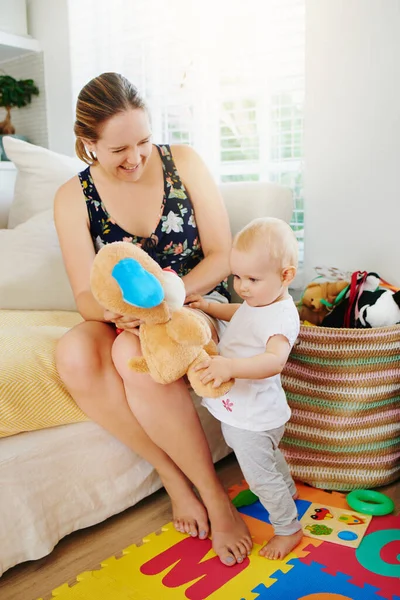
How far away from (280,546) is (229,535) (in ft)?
0.36

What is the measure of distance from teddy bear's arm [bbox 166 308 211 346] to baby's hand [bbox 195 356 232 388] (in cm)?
5

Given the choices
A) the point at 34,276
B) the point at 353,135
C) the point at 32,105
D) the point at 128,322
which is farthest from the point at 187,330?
the point at 32,105

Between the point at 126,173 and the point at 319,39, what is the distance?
994 millimetres

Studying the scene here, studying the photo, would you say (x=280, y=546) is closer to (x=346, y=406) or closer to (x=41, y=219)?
(x=346, y=406)

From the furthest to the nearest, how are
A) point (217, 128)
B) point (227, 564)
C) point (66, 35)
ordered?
point (66, 35) < point (217, 128) < point (227, 564)

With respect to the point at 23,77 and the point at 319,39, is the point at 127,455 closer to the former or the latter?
the point at 319,39

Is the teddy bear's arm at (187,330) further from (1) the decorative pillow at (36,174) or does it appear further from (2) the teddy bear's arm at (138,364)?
(1) the decorative pillow at (36,174)

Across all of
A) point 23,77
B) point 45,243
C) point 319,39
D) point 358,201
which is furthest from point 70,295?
point 23,77

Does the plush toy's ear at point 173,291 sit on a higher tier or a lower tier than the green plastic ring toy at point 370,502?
higher

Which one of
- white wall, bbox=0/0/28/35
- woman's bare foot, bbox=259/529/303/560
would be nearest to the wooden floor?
woman's bare foot, bbox=259/529/303/560

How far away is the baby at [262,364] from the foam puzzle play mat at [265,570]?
0.20ft

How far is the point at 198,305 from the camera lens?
4.75ft

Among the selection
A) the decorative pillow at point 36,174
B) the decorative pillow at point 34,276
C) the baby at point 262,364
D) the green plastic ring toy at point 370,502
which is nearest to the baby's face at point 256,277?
the baby at point 262,364

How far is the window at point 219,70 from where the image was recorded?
7.61 ft
